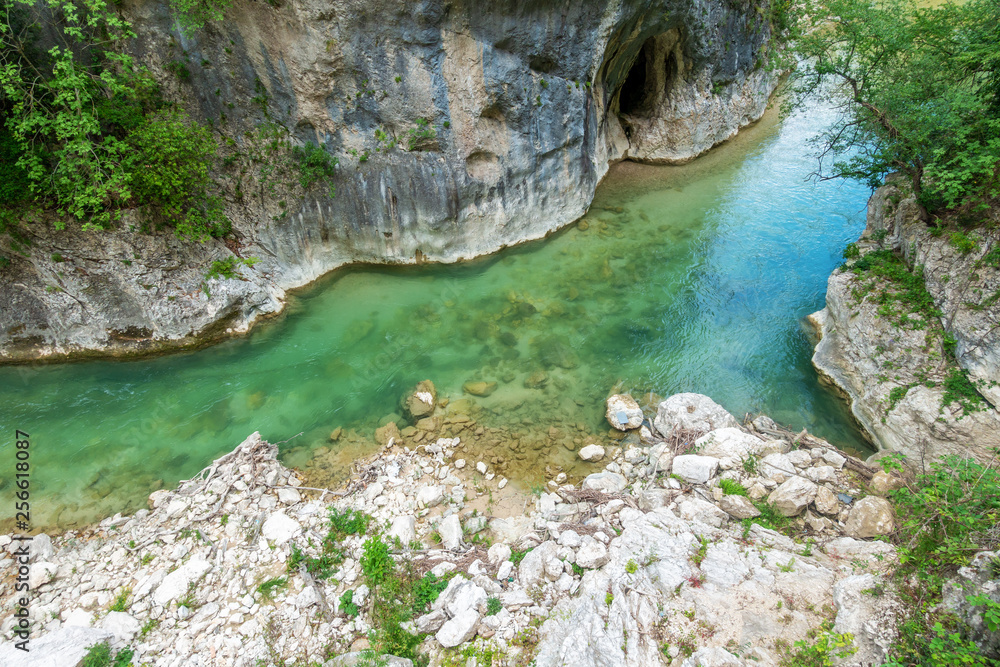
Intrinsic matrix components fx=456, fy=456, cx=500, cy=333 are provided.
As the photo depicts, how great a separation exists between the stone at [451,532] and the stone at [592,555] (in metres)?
1.94

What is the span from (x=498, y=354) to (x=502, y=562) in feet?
17.4

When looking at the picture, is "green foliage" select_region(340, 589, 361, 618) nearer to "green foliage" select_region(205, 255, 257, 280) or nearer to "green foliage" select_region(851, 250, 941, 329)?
"green foliage" select_region(205, 255, 257, 280)

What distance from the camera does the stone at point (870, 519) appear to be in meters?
6.33

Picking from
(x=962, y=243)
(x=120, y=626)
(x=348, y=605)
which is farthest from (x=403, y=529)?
(x=962, y=243)

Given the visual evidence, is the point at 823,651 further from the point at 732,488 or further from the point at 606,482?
the point at 606,482

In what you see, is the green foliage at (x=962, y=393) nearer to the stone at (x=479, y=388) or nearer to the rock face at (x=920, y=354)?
the rock face at (x=920, y=354)

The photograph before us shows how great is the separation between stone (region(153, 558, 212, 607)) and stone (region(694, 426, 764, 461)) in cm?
835

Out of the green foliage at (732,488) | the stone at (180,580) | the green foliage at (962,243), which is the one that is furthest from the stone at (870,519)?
the stone at (180,580)

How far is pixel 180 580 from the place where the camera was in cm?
649

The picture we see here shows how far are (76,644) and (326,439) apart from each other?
4470mm

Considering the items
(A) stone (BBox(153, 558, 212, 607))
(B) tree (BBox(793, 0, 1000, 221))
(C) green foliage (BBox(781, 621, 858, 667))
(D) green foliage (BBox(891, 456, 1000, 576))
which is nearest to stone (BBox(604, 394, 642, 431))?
(D) green foliage (BBox(891, 456, 1000, 576))

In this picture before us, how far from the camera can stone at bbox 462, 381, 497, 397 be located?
10320 mm

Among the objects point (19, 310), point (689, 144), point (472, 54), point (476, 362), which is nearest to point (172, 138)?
point (19, 310)

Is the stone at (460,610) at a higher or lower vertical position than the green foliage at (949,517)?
lower
